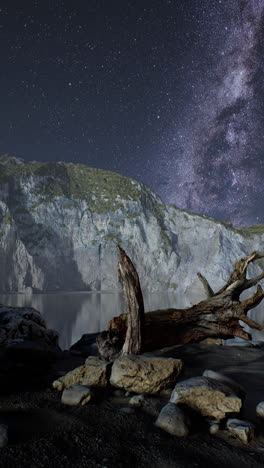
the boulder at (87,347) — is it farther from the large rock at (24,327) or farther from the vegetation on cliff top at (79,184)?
the vegetation on cliff top at (79,184)

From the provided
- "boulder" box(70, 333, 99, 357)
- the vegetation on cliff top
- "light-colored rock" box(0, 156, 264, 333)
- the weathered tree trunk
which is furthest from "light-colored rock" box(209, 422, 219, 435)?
the vegetation on cliff top

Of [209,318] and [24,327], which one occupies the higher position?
[209,318]

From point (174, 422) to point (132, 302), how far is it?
304cm

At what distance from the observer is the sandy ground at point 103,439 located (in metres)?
2.62

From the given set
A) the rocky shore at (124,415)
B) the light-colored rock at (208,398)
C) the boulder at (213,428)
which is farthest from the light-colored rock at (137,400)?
the boulder at (213,428)

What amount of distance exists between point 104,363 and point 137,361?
2.14ft

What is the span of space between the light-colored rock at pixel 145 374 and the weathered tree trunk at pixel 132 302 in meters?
1.53

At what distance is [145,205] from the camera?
11300 centimetres

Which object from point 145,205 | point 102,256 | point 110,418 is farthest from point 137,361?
point 145,205

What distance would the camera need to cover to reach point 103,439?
3.03 meters

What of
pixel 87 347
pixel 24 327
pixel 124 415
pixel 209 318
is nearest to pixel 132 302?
pixel 124 415

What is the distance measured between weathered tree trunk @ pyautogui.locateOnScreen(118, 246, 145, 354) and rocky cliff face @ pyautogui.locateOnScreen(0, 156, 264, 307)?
3328 inches

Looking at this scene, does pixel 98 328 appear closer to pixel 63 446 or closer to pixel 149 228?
pixel 63 446

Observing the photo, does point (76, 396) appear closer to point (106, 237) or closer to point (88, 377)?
point (88, 377)
